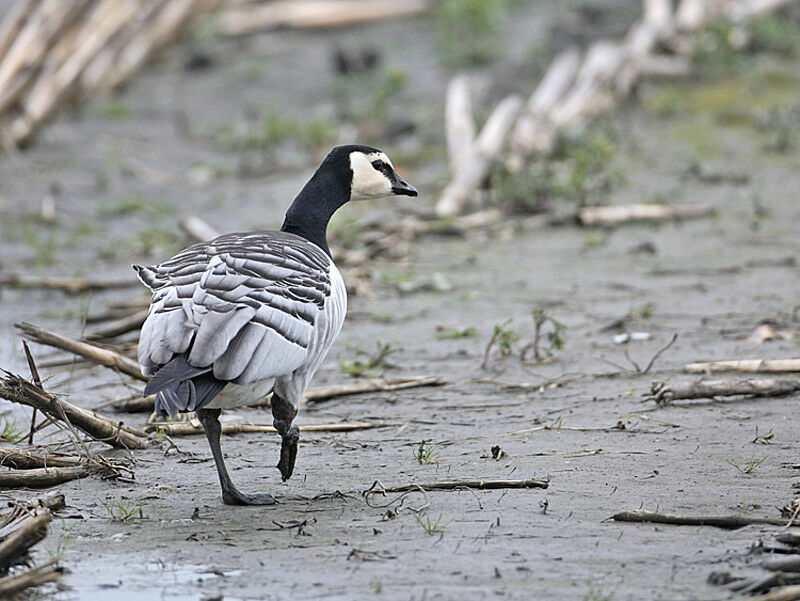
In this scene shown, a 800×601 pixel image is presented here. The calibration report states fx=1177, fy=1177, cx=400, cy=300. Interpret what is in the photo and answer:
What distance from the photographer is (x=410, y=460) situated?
5.16 m

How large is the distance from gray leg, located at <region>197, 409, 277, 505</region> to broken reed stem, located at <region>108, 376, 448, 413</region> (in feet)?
4.14

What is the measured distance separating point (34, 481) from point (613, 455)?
2421 millimetres

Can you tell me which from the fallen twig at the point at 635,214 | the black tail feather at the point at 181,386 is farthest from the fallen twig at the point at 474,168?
the black tail feather at the point at 181,386

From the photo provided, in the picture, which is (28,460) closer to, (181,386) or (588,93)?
(181,386)

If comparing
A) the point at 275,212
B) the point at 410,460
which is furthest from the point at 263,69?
the point at 410,460

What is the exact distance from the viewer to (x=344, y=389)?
6.24m

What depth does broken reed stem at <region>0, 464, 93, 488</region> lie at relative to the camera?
473cm

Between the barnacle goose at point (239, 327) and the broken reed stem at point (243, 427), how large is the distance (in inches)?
29.9

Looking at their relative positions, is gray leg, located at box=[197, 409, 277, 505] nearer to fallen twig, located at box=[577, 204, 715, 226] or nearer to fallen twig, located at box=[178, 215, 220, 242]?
fallen twig, located at box=[178, 215, 220, 242]

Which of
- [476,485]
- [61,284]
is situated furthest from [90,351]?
[61,284]

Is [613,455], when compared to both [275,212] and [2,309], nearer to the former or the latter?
[2,309]

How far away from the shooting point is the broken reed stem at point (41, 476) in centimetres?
473

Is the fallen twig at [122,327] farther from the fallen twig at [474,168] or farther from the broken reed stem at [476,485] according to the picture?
→ the fallen twig at [474,168]

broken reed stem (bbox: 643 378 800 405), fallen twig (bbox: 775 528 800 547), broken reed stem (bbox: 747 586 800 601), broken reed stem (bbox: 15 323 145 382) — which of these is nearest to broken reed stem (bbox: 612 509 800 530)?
fallen twig (bbox: 775 528 800 547)
